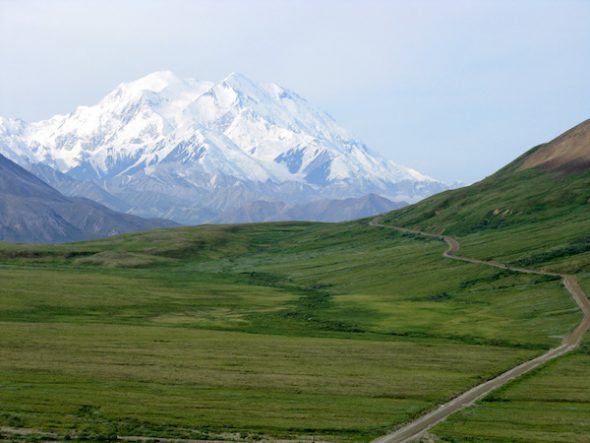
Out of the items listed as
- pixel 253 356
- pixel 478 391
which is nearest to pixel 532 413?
pixel 478 391

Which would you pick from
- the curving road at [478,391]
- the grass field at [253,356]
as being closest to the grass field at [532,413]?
the curving road at [478,391]

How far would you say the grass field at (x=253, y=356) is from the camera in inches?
3024

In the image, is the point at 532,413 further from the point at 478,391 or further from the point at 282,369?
the point at 282,369

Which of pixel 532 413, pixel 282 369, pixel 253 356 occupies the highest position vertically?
pixel 253 356

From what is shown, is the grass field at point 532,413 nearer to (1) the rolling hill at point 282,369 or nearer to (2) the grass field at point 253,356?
(1) the rolling hill at point 282,369

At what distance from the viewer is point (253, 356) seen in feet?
371

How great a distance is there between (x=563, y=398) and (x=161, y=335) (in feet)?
213

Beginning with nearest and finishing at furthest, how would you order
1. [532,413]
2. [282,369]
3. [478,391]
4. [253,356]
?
[532,413]
[478,391]
[282,369]
[253,356]

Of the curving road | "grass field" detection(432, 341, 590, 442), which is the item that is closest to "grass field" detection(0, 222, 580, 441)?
the curving road

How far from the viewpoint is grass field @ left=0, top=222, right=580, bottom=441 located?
252 ft

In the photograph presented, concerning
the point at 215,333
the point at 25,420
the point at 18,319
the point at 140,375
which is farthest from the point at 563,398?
the point at 18,319

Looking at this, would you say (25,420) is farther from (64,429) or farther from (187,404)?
(187,404)

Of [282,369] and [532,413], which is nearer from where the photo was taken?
[532,413]

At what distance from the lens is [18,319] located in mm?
148500
